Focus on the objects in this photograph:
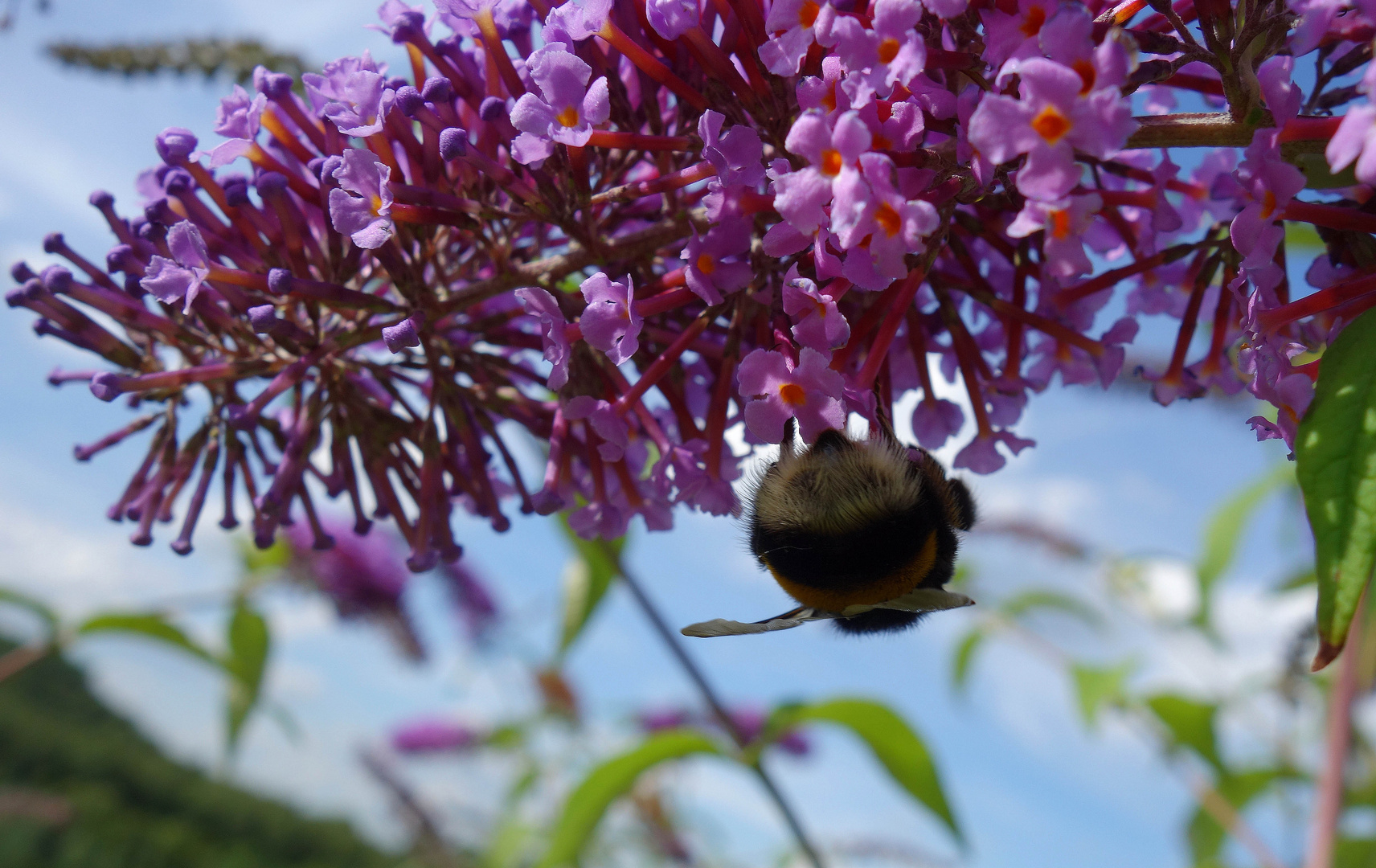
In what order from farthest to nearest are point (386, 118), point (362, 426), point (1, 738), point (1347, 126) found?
point (1, 738) < point (362, 426) < point (386, 118) < point (1347, 126)

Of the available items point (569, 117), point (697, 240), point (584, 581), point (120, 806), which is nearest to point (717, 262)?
point (697, 240)

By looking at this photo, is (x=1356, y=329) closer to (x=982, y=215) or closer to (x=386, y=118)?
(x=982, y=215)

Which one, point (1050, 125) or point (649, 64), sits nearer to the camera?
point (1050, 125)

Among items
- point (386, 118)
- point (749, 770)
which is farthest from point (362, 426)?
point (749, 770)

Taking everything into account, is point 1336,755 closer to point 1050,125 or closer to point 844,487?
point 844,487

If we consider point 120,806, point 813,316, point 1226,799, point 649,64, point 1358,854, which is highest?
point 649,64

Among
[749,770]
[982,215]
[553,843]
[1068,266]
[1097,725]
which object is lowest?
[553,843]

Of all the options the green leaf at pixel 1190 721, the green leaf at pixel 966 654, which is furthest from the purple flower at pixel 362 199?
the green leaf at pixel 966 654
